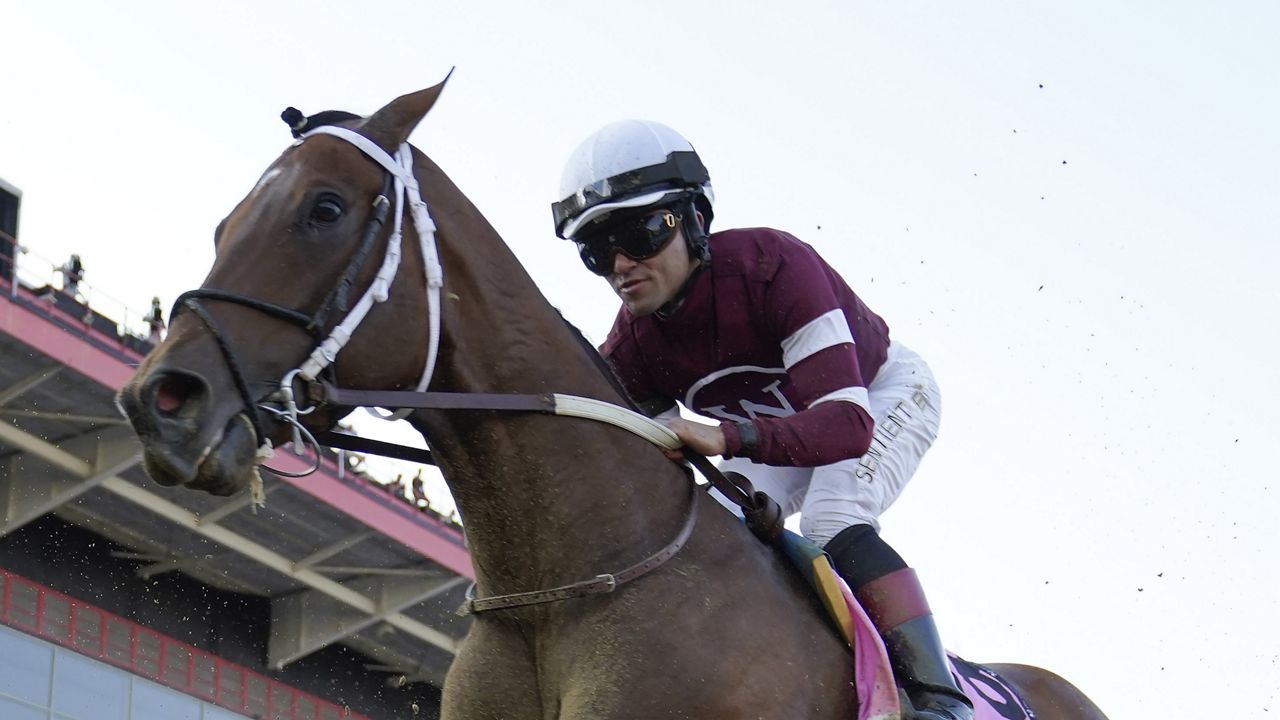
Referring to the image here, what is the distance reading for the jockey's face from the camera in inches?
222

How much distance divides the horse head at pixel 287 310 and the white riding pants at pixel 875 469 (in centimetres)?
155

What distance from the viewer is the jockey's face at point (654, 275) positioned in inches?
222

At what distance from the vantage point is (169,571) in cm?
2161

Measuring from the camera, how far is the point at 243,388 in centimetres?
435

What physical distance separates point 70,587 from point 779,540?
16.1 meters

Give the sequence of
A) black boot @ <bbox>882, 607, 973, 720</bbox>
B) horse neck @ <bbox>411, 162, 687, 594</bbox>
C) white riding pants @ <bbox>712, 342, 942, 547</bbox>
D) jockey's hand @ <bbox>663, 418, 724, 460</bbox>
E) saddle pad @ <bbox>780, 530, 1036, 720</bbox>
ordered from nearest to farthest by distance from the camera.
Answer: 1. horse neck @ <bbox>411, 162, 687, 594</bbox>
2. saddle pad @ <bbox>780, 530, 1036, 720</bbox>
3. jockey's hand @ <bbox>663, 418, 724, 460</bbox>
4. black boot @ <bbox>882, 607, 973, 720</bbox>
5. white riding pants @ <bbox>712, 342, 942, 547</bbox>

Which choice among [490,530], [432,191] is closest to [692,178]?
[432,191]

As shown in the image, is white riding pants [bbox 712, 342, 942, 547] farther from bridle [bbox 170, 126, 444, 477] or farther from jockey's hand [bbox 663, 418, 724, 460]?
bridle [bbox 170, 126, 444, 477]

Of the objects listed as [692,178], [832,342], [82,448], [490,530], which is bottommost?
[490,530]

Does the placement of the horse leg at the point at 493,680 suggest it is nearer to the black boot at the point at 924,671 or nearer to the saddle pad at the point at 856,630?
the saddle pad at the point at 856,630

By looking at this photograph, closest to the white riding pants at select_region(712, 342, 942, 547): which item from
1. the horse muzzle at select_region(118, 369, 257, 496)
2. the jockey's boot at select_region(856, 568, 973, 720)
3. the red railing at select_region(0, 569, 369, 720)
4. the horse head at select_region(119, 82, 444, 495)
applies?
the jockey's boot at select_region(856, 568, 973, 720)

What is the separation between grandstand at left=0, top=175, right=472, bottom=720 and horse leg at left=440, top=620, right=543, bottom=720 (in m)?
12.3

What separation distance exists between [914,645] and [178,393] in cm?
225

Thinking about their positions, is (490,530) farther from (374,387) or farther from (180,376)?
(180,376)
